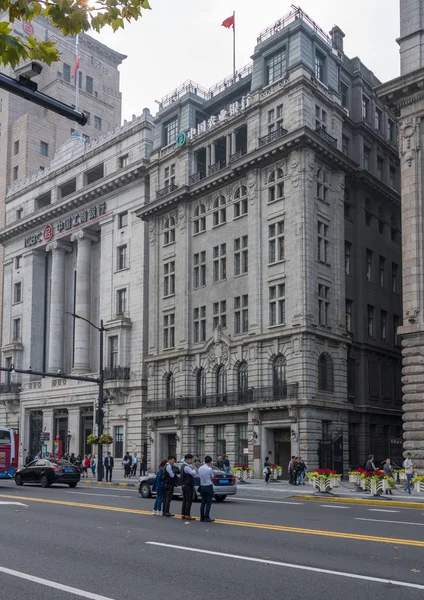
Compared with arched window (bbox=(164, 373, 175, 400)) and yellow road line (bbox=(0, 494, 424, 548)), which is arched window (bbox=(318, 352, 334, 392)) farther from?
yellow road line (bbox=(0, 494, 424, 548))

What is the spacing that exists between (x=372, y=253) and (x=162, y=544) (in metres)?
45.4

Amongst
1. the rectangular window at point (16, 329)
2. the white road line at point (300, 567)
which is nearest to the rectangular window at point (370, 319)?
the rectangular window at point (16, 329)

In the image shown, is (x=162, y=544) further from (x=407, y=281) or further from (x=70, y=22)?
(x=407, y=281)

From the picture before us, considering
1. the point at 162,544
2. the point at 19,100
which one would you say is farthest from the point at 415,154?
the point at 19,100

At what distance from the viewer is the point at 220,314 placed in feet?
181

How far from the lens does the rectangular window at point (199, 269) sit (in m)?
57.7

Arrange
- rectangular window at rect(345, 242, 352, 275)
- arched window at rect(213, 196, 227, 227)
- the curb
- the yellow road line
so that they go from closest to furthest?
the yellow road line
the curb
rectangular window at rect(345, 242, 352, 275)
arched window at rect(213, 196, 227, 227)

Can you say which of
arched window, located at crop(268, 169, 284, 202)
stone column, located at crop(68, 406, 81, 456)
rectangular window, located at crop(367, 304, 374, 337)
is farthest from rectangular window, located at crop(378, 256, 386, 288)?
stone column, located at crop(68, 406, 81, 456)

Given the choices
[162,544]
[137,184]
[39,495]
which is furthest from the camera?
[137,184]

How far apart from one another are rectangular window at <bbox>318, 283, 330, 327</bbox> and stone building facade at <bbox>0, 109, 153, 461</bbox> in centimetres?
1655

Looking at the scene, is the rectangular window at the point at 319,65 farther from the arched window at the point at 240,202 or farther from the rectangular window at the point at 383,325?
the rectangular window at the point at 383,325

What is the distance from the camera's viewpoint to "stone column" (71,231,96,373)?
67125 millimetres

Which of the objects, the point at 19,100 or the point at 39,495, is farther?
the point at 19,100

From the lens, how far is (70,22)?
7961mm
